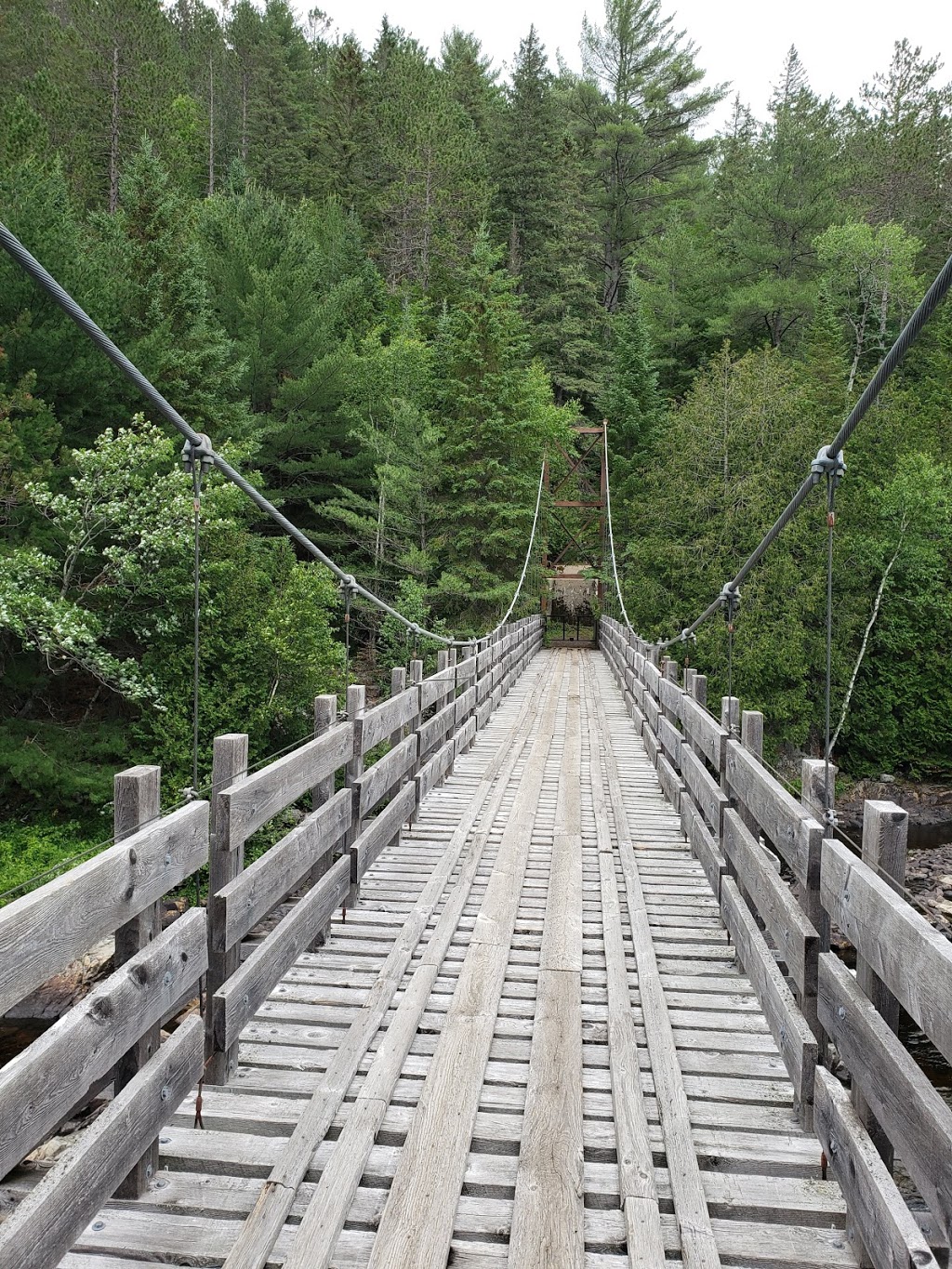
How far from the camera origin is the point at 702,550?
803 inches

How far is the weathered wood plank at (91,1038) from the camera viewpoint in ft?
4.89

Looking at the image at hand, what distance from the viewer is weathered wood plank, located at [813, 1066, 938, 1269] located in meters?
1.62

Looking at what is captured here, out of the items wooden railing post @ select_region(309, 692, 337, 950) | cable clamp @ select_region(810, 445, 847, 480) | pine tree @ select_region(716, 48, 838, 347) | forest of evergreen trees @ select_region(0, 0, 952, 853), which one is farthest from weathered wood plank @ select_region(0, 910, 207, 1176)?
pine tree @ select_region(716, 48, 838, 347)

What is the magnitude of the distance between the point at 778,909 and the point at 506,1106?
1.00m

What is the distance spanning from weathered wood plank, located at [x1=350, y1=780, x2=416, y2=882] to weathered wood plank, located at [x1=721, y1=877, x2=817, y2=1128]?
1.57 m

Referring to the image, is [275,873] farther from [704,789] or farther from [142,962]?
[704,789]

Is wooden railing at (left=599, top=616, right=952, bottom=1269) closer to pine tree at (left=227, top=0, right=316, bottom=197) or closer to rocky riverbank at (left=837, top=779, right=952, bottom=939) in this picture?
rocky riverbank at (left=837, top=779, right=952, bottom=939)

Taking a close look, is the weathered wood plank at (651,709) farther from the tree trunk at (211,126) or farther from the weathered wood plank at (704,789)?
the tree trunk at (211,126)

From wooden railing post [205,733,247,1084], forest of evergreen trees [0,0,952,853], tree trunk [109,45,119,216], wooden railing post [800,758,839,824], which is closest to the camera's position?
wooden railing post [205,733,247,1084]

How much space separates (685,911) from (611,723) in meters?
6.09

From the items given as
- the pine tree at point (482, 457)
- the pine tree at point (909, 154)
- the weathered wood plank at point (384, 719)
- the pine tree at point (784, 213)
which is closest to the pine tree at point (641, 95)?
the pine tree at point (784, 213)

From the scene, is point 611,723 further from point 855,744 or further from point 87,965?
point 855,744

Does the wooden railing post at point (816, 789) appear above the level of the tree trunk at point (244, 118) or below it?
below

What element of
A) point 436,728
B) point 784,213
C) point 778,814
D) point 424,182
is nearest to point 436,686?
point 436,728
